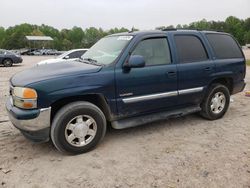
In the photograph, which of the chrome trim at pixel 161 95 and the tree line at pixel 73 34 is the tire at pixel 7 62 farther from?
the tree line at pixel 73 34

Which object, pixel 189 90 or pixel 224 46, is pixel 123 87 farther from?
pixel 224 46

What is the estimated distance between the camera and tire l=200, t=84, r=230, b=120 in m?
5.42

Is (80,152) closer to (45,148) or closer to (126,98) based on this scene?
(45,148)

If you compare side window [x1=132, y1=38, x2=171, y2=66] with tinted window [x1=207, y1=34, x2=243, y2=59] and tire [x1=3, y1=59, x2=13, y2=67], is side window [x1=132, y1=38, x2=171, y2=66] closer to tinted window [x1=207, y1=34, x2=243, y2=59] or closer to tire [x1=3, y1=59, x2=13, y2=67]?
tinted window [x1=207, y1=34, x2=243, y2=59]

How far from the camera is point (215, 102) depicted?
5.56 meters

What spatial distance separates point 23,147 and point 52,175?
1.08 m

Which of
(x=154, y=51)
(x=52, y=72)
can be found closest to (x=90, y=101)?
(x=52, y=72)

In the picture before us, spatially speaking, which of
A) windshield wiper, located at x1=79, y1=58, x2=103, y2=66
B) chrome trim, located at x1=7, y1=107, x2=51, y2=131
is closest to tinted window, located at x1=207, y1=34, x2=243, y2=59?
windshield wiper, located at x1=79, y1=58, x2=103, y2=66

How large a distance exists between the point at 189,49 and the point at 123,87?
1661mm

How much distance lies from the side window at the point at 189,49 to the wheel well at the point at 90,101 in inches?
66.2

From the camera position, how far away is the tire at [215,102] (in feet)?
17.8

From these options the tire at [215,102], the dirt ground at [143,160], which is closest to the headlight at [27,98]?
the dirt ground at [143,160]

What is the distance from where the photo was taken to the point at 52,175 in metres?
3.46

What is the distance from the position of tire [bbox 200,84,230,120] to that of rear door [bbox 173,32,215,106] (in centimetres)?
24
